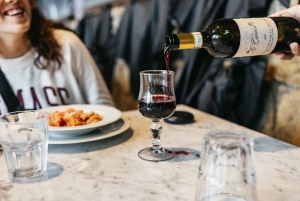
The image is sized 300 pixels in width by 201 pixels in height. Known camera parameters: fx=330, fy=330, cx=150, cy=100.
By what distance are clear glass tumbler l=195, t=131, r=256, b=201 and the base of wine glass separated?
0.89ft

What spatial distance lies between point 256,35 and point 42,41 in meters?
1.02

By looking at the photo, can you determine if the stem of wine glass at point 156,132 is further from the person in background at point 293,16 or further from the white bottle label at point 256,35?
the person in background at point 293,16

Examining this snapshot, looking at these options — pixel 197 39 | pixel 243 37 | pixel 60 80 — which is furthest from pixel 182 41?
pixel 60 80

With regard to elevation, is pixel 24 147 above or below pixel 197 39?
below

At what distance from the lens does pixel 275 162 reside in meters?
0.86

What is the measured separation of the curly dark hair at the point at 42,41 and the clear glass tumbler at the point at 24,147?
768mm

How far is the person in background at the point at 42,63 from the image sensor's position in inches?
56.4

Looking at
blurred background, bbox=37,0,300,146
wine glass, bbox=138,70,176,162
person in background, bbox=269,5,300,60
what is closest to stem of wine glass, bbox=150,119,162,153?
wine glass, bbox=138,70,176,162

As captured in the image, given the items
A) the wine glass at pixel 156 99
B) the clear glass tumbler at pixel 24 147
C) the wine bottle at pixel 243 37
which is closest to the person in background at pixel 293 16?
the wine bottle at pixel 243 37

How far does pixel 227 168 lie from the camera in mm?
587

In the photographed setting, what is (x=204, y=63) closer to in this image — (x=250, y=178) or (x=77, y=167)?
(x=77, y=167)

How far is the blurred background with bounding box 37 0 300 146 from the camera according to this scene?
141 cm

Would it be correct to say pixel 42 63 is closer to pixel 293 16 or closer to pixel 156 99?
pixel 156 99

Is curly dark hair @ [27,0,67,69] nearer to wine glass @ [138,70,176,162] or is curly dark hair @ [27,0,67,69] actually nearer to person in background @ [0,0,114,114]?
person in background @ [0,0,114,114]
